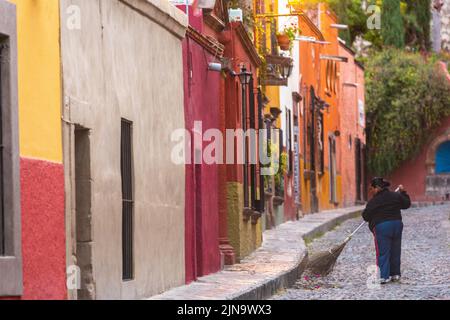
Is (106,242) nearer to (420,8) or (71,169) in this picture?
(71,169)

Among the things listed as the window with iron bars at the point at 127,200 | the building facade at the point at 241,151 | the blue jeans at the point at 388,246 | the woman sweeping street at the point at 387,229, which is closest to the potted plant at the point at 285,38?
the building facade at the point at 241,151

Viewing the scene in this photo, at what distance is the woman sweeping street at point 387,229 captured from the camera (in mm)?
18156

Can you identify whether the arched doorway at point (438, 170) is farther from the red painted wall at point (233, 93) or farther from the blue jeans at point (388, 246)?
the blue jeans at point (388, 246)

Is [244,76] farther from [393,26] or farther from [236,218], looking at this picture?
[393,26]

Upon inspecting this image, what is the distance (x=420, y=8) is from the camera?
59.7m

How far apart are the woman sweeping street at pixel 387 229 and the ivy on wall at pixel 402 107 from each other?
110 feet

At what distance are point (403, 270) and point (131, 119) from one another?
8.24 m

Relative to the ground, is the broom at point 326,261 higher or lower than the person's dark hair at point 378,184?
lower

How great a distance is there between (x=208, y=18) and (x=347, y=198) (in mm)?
29634

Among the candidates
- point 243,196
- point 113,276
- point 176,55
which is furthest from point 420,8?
point 113,276

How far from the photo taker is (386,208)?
1823cm

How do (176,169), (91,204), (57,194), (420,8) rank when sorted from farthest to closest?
(420,8)
(176,169)
(91,204)
(57,194)

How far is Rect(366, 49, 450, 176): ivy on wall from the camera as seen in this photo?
5181cm

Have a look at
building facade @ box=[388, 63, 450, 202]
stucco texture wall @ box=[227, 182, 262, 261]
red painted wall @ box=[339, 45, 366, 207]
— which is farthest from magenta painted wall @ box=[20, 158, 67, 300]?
building facade @ box=[388, 63, 450, 202]
